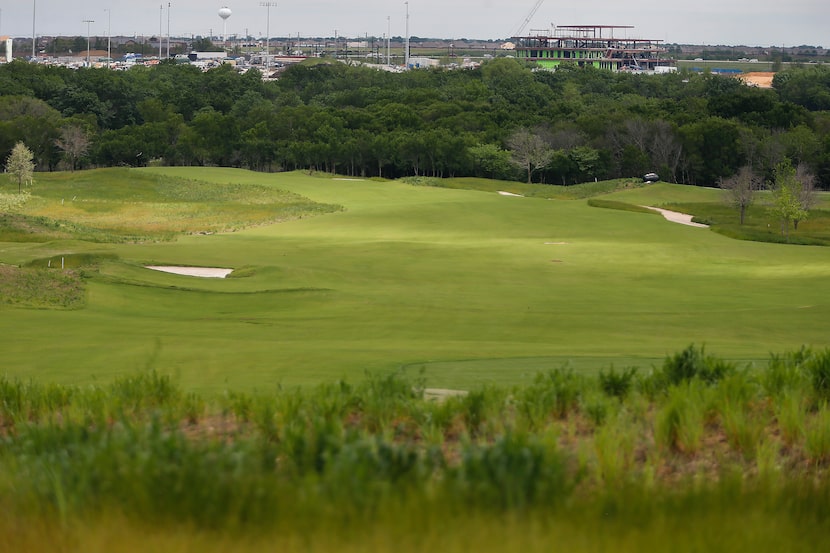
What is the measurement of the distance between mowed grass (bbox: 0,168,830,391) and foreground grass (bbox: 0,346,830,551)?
213 centimetres

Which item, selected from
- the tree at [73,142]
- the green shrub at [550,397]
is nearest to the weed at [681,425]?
the green shrub at [550,397]

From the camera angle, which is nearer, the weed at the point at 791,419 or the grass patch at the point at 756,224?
the weed at the point at 791,419

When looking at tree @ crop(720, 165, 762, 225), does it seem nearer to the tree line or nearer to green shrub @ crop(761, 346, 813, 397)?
the tree line

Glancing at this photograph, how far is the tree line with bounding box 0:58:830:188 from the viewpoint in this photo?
95438mm

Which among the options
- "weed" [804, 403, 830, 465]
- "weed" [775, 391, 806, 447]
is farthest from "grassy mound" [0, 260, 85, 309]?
"weed" [804, 403, 830, 465]

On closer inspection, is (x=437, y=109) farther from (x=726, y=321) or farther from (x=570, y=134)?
(x=726, y=321)

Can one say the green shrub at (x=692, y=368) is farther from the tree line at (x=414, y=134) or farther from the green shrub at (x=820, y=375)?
the tree line at (x=414, y=134)

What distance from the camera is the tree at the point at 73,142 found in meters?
95.9

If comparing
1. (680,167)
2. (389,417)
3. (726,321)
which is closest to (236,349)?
(389,417)

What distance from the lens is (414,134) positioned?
100 meters

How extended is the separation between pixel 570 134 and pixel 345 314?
80.6m

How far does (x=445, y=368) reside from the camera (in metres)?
14.2

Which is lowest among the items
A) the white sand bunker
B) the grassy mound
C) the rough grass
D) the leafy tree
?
the white sand bunker

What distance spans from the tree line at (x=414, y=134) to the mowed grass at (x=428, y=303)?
1616 inches
